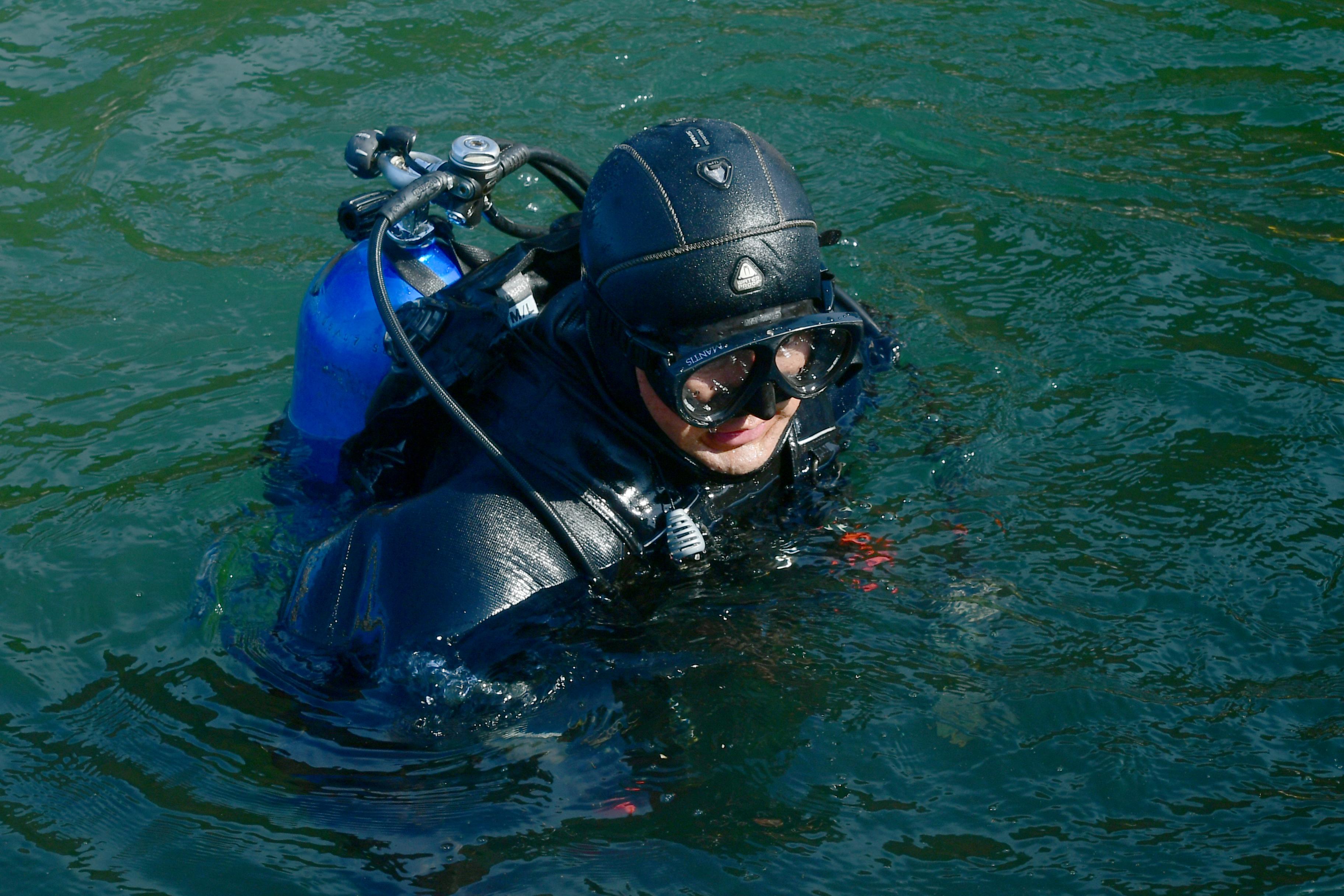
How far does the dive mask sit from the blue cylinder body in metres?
0.90

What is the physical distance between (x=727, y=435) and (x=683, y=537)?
26cm

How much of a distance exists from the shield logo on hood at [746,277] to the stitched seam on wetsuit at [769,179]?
0.14m

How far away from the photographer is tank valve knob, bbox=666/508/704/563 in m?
3.02

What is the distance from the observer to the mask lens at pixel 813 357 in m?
2.92

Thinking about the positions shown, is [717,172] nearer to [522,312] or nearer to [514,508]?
[522,312]

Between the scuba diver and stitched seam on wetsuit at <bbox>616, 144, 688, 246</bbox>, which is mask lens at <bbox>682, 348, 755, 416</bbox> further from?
stitched seam on wetsuit at <bbox>616, 144, 688, 246</bbox>

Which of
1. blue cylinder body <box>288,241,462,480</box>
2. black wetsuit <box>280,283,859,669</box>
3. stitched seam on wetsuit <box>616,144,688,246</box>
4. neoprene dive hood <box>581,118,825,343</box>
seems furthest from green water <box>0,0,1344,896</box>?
stitched seam on wetsuit <box>616,144,688,246</box>

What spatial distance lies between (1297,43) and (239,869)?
19.3 feet

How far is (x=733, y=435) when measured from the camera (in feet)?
9.88

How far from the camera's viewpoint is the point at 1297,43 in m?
6.10

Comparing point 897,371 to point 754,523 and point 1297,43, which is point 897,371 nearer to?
point 754,523

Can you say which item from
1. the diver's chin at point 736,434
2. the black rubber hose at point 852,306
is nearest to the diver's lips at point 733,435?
the diver's chin at point 736,434

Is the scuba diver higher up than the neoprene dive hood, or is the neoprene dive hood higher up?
the neoprene dive hood

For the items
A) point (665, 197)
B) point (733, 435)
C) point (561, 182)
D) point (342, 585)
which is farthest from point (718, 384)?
point (561, 182)
